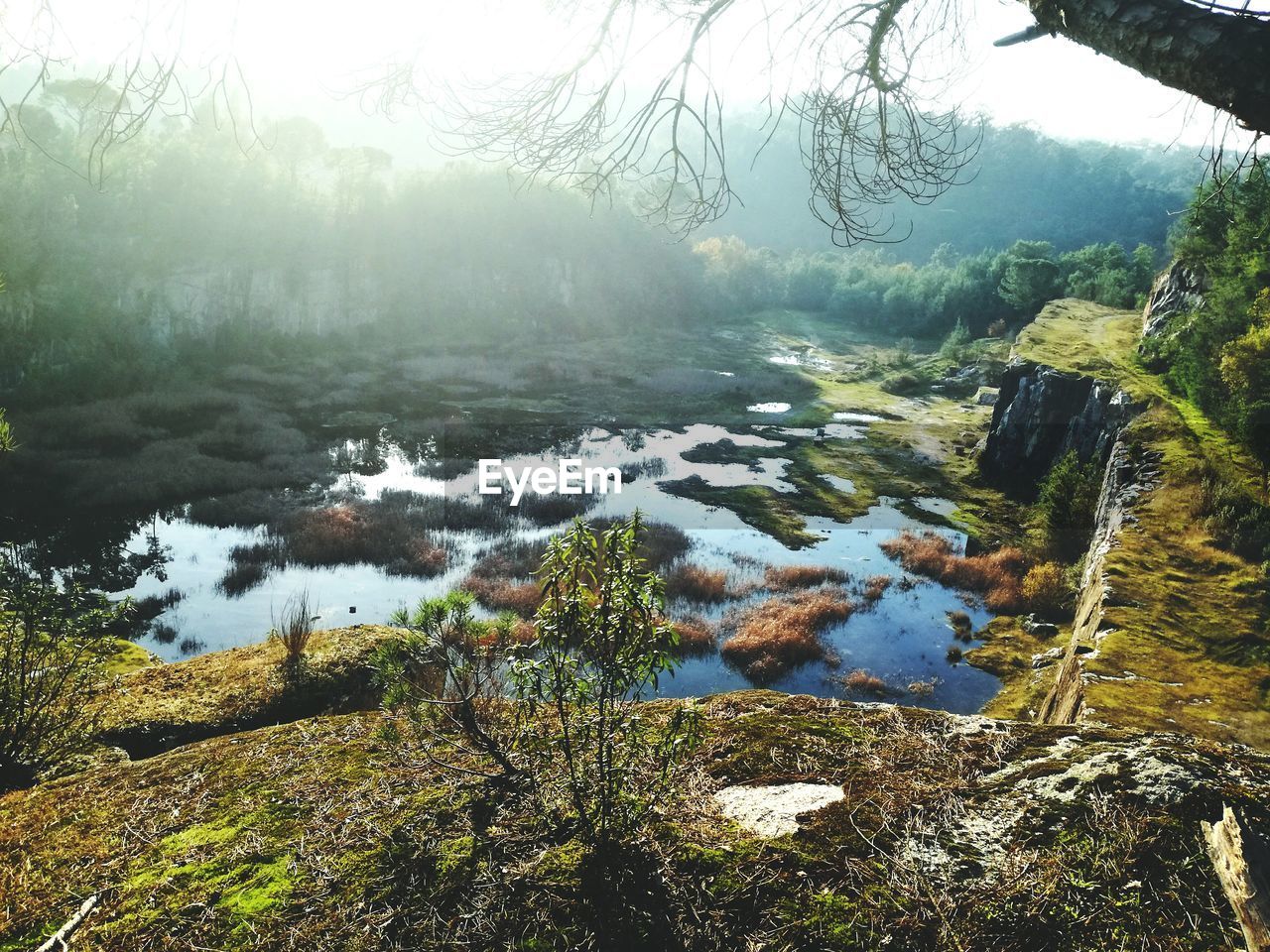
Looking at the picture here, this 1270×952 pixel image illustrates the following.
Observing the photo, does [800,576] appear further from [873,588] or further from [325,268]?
[325,268]

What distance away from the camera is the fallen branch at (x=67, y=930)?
94.0 inches

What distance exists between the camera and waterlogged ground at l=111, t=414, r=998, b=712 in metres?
12.0

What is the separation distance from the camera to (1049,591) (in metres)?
14.5

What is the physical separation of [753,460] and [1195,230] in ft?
45.3

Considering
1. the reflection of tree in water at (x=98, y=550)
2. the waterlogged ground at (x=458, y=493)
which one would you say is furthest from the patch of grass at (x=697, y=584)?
the reflection of tree in water at (x=98, y=550)

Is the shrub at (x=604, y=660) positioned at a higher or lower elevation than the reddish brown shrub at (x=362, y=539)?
higher

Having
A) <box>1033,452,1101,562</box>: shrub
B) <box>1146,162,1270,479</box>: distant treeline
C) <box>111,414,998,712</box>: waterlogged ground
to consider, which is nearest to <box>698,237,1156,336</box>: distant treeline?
<box>1146,162,1270,479</box>: distant treeline

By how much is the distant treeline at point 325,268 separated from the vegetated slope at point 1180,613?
63.2ft

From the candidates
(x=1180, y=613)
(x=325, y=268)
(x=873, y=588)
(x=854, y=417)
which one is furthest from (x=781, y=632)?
(x=325, y=268)

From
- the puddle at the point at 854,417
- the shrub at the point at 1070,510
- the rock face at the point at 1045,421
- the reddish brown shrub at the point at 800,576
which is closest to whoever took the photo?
the reddish brown shrub at the point at 800,576

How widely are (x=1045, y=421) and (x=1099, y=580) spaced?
12620 mm

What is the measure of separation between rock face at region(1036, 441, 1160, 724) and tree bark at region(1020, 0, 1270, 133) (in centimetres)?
548

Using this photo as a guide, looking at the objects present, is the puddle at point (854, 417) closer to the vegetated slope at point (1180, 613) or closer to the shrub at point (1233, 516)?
the vegetated slope at point (1180, 613)

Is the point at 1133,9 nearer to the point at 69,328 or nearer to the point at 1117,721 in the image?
the point at 1117,721
